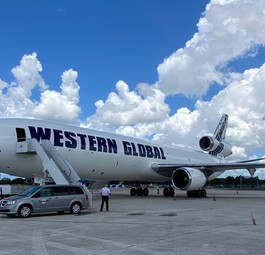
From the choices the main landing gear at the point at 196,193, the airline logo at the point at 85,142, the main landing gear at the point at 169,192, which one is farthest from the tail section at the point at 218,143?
the airline logo at the point at 85,142

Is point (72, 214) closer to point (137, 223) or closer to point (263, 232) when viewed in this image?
point (137, 223)

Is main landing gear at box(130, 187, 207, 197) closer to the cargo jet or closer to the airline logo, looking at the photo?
the cargo jet

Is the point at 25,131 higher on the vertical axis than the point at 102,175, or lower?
higher

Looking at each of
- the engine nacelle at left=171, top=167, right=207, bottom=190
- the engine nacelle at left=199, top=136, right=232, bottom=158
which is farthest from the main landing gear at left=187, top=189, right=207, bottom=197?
the engine nacelle at left=199, top=136, right=232, bottom=158

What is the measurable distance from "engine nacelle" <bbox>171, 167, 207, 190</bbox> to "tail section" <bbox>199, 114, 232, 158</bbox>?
35.7 feet

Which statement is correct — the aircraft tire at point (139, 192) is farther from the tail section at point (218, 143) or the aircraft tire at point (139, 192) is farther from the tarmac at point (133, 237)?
the tarmac at point (133, 237)

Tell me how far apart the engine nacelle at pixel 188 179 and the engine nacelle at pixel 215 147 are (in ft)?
35.4

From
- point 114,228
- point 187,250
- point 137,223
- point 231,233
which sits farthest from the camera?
point 137,223

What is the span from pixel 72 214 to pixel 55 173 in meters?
3.37

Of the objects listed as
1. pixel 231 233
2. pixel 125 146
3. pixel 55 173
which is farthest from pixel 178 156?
pixel 231 233

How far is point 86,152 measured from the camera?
25406mm

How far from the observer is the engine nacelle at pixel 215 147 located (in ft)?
134

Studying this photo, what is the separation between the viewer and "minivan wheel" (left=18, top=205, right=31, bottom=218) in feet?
53.1

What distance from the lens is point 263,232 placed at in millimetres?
11414
